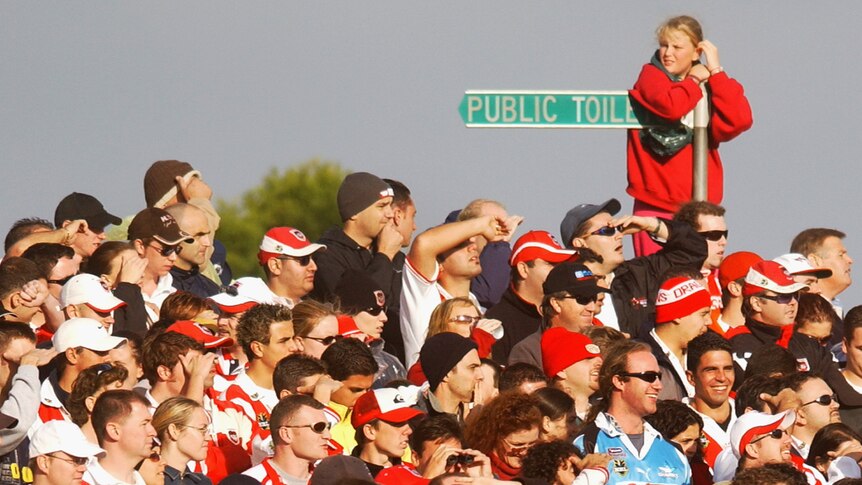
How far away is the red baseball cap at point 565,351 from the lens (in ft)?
44.6

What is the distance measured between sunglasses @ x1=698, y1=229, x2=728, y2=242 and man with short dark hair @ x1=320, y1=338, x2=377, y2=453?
12.5 ft

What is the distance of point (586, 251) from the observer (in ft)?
51.7

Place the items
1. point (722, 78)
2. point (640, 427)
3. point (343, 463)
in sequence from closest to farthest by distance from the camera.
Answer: point (343, 463) < point (640, 427) < point (722, 78)

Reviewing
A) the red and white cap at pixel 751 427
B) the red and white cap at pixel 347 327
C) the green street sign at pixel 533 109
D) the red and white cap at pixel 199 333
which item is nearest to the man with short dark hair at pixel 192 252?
the red and white cap at pixel 347 327

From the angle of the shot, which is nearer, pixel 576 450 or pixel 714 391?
pixel 576 450

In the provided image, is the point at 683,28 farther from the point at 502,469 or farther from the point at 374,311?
the point at 502,469

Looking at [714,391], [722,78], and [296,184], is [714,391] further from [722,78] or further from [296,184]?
[296,184]

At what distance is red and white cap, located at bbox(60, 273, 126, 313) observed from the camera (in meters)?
14.0

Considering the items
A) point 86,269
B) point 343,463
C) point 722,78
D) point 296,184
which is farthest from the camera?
point 296,184

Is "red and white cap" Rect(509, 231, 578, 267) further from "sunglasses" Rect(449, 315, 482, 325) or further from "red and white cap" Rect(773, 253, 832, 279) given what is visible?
"red and white cap" Rect(773, 253, 832, 279)

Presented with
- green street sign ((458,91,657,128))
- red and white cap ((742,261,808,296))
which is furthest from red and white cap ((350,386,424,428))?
green street sign ((458,91,657,128))

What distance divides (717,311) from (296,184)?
39.6m

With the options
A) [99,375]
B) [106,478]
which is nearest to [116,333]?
[99,375]

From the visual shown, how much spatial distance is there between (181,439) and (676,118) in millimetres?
6419
